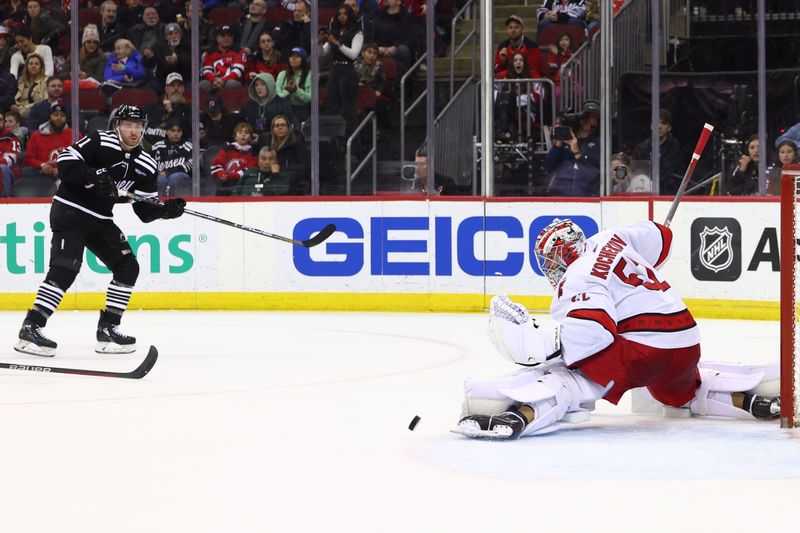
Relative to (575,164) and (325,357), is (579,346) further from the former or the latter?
(575,164)

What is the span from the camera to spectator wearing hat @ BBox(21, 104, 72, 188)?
10.0 m

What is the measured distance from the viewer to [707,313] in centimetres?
871

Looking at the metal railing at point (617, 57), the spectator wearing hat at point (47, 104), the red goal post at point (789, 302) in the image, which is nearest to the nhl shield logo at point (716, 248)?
the metal railing at point (617, 57)

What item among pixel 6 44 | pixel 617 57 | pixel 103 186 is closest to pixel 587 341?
pixel 103 186

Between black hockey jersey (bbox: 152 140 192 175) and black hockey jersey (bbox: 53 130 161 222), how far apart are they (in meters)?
3.04

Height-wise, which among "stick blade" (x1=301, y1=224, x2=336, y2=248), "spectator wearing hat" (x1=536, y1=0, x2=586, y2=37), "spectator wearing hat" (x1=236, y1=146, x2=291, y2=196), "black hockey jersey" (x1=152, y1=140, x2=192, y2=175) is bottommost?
"stick blade" (x1=301, y1=224, x2=336, y2=248)

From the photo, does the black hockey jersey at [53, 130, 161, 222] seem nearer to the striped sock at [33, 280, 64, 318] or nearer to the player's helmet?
the striped sock at [33, 280, 64, 318]

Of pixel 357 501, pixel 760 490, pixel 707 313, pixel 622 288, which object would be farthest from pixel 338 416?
pixel 707 313

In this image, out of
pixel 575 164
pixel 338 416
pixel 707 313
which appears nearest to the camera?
pixel 338 416

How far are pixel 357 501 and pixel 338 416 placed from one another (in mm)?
1462

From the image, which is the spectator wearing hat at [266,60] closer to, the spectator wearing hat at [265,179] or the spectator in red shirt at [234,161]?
the spectator in red shirt at [234,161]

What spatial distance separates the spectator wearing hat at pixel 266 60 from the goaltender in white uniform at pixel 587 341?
242 inches

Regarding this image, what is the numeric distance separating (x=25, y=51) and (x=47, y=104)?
908 mm

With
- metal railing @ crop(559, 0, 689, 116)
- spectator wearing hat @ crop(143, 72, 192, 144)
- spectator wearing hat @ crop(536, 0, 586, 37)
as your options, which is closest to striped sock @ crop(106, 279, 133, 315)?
spectator wearing hat @ crop(143, 72, 192, 144)
